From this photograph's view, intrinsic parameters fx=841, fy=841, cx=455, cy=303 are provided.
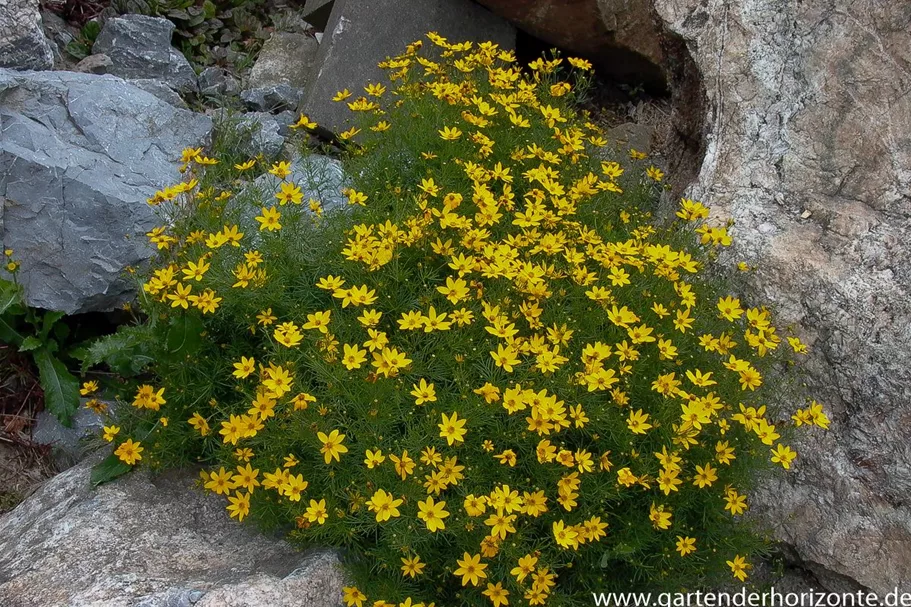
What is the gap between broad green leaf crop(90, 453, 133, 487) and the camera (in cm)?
343

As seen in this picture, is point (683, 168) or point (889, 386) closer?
point (889, 386)

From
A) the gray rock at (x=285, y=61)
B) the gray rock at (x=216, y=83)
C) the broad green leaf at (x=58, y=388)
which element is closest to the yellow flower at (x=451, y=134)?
the broad green leaf at (x=58, y=388)

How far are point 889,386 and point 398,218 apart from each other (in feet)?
7.46


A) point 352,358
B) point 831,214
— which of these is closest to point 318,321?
point 352,358

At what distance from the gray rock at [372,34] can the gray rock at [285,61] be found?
0.37 meters

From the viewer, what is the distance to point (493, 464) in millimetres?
3156

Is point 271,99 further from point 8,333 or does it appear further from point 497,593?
point 497,593

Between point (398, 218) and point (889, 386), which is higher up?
point (889, 386)

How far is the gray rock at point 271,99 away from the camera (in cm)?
622

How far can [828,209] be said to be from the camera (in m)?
4.02

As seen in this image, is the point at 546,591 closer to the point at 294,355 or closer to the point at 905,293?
the point at 294,355

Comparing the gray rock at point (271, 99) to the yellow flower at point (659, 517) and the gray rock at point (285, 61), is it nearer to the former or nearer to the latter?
the gray rock at point (285, 61)

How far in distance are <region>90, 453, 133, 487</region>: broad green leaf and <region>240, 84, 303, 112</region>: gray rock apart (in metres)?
3.45

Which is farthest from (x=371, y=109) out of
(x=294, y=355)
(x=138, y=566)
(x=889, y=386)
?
(x=889, y=386)
